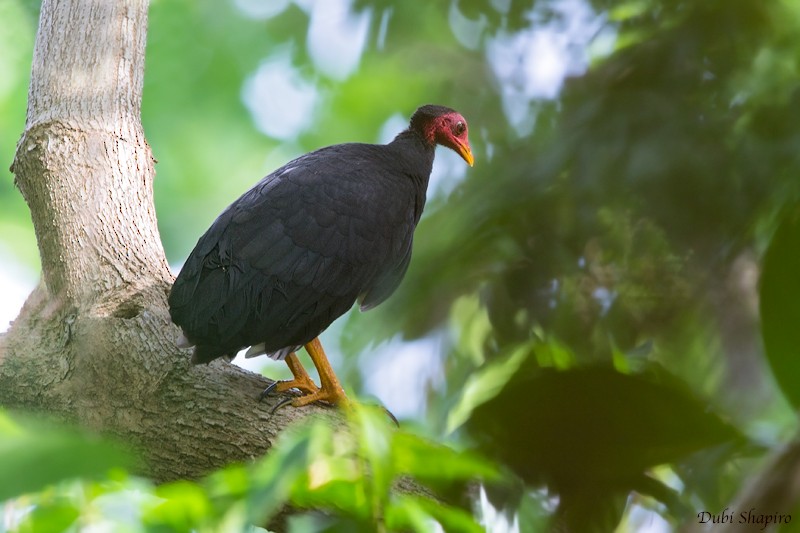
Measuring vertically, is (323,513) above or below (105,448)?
above

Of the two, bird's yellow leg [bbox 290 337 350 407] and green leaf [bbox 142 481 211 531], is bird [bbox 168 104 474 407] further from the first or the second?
green leaf [bbox 142 481 211 531]

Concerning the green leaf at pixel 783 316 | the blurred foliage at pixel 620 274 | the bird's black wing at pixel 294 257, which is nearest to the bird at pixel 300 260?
the bird's black wing at pixel 294 257

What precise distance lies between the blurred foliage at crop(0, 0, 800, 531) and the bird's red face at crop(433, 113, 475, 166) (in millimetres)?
1233

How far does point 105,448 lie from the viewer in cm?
66

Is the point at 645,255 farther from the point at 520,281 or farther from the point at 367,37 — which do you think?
the point at 367,37

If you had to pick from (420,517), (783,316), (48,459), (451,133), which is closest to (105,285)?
(451,133)

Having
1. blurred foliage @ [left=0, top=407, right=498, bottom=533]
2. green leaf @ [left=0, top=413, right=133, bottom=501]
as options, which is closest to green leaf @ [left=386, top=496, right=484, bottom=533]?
blurred foliage @ [left=0, top=407, right=498, bottom=533]

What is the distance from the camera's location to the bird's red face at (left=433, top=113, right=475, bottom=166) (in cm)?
286

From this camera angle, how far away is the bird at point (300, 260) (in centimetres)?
265

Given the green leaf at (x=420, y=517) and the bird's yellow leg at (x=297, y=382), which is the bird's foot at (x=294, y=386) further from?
the green leaf at (x=420, y=517)

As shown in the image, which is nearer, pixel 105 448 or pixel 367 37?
pixel 105 448

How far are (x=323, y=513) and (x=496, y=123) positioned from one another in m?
0.77

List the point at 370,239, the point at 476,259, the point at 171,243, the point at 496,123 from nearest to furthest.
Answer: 1. the point at 476,259
2. the point at 496,123
3. the point at 370,239
4. the point at 171,243

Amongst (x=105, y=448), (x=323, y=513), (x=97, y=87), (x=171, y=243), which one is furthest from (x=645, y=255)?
(x=171, y=243)
